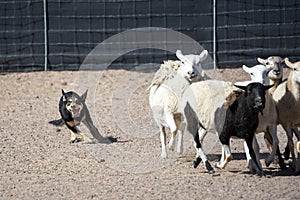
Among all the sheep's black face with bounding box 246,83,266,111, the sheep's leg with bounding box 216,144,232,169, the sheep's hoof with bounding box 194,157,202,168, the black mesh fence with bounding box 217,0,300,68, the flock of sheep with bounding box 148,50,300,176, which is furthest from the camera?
the black mesh fence with bounding box 217,0,300,68

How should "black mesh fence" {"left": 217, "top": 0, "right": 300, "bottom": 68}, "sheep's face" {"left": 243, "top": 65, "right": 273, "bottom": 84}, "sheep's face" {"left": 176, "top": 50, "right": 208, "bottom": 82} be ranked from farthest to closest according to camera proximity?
"black mesh fence" {"left": 217, "top": 0, "right": 300, "bottom": 68}
"sheep's face" {"left": 176, "top": 50, "right": 208, "bottom": 82}
"sheep's face" {"left": 243, "top": 65, "right": 273, "bottom": 84}

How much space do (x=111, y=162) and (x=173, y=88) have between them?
41.5 inches

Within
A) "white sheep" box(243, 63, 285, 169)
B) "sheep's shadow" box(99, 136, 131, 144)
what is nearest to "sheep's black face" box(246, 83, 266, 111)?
"white sheep" box(243, 63, 285, 169)

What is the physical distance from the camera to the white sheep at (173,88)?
8828 millimetres

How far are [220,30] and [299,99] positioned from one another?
6999mm

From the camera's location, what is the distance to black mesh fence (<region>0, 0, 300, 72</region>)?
1521 centimetres

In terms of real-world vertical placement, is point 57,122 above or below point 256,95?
below

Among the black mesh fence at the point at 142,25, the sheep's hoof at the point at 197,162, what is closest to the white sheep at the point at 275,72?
the sheep's hoof at the point at 197,162

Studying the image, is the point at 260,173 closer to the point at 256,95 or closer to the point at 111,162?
the point at 256,95

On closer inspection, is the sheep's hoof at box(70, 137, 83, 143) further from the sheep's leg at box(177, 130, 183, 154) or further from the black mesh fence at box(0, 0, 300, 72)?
the black mesh fence at box(0, 0, 300, 72)

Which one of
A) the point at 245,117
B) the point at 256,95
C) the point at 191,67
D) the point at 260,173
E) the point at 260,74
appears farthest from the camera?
the point at 191,67

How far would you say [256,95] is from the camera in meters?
7.77

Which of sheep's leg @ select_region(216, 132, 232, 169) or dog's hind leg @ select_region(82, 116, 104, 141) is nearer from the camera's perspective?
sheep's leg @ select_region(216, 132, 232, 169)

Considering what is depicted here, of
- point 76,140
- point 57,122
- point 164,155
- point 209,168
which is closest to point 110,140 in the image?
point 76,140
